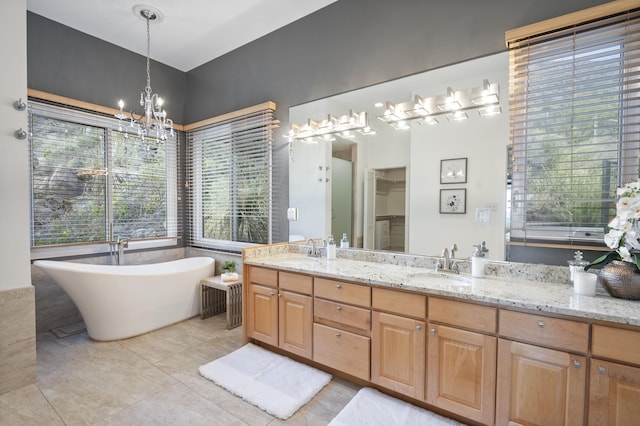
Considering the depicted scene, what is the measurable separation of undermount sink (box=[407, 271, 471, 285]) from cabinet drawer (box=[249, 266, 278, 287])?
109cm

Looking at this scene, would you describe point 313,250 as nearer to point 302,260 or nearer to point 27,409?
point 302,260

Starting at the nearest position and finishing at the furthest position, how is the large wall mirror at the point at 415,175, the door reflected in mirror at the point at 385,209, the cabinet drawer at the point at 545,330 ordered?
the cabinet drawer at the point at 545,330
the large wall mirror at the point at 415,175
the door reflected in mirror at the point at 385,209

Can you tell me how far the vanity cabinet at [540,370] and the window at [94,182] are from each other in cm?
299

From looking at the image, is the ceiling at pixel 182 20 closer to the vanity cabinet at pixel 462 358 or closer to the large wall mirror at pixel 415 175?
the large wall mirror at pixel 415 175

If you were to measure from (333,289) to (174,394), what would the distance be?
4.30 feet

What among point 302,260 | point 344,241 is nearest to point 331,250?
point 344,241

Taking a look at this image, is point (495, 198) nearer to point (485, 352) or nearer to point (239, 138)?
point (485, 352)

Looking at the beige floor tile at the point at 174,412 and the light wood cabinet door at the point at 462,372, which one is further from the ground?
the light wood cabinet door at the point at 462,372

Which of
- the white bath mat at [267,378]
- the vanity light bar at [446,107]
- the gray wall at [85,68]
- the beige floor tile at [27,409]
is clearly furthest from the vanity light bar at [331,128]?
the beige floor tile at [27,409]

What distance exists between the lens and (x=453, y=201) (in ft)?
7.22

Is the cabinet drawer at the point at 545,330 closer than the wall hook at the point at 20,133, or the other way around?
the cabinet drawer at the point at 545,330

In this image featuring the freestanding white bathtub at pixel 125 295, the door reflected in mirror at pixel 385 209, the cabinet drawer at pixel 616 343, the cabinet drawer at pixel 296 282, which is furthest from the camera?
the freestanding white bathtub at pixel 125 295

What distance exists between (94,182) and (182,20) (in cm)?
206

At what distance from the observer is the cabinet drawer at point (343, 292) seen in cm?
201
